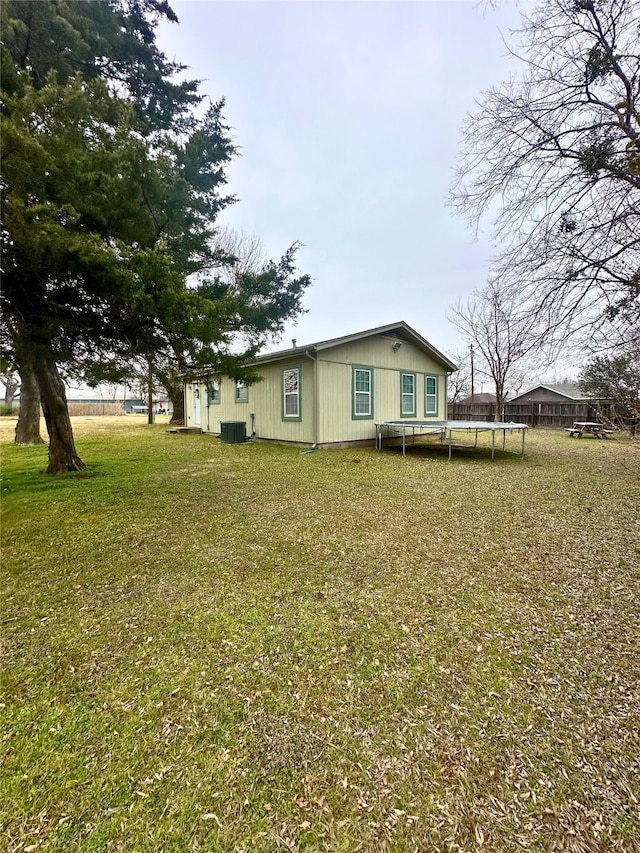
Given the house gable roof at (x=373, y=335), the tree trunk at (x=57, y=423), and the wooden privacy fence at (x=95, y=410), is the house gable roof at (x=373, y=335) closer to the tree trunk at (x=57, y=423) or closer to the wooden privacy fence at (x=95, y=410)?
the tree trunk at (x=57, y=423)

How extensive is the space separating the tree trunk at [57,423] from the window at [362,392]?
705 cm

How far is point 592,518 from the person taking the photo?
4.58m

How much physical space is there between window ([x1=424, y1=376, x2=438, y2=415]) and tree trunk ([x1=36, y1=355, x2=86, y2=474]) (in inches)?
425

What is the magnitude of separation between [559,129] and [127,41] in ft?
22.1

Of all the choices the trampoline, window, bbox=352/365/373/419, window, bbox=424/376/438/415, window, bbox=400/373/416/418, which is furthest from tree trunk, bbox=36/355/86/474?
window, bbox=424/376/438/415

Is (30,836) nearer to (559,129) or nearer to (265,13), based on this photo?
(559,129)

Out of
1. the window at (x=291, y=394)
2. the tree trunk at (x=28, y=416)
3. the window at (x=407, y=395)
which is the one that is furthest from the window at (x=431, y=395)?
the tree trunk at (x=28, y=416)

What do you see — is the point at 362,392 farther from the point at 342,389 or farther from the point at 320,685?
the point at 320,685

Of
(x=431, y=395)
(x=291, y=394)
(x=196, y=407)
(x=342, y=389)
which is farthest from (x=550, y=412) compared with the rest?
(x=196, y=407)

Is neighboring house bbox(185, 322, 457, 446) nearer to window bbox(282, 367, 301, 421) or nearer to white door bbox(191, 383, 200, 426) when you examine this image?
window bbox(282, 367, 301, 421)

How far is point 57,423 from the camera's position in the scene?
6.83m

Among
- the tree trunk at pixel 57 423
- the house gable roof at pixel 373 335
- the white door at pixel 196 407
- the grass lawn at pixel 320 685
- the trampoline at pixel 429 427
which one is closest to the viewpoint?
the grass lawn at pixel 320 685

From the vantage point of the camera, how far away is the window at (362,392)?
35.5ft

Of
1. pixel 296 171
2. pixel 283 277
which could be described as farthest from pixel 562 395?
pixel 283 277
